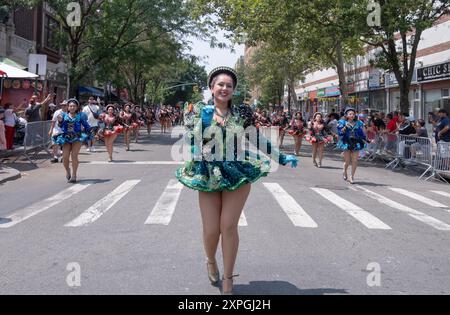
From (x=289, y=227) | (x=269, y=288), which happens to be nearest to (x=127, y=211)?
(x=289, y=227)

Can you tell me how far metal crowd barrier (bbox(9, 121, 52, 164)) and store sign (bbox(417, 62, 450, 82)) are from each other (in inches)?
744

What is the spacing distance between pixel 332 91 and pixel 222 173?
45150 millimetres

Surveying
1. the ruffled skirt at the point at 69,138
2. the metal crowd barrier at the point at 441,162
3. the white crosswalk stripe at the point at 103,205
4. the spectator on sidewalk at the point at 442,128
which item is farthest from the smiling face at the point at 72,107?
the spectator on sidewalk at the point at 442,128

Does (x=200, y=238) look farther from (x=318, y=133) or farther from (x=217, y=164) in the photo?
(x=318, y=133)

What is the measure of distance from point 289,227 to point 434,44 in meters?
24.3

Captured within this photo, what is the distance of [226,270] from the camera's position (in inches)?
193

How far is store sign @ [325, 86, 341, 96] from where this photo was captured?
46.9 m

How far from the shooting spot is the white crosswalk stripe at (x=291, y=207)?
8.41m

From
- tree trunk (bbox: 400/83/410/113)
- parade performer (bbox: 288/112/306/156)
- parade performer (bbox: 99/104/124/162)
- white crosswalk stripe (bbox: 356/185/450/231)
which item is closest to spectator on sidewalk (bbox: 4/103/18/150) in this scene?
parade performer (bbox: 99/104/124/162)

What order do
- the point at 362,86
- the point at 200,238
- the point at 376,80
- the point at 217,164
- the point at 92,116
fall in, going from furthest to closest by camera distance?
the point at 362,86
the point at 376,80
the point at 92,116
the point at 200,238
the point at 217,164

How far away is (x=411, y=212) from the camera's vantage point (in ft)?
32.4

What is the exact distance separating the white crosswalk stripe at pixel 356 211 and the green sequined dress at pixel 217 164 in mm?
3787

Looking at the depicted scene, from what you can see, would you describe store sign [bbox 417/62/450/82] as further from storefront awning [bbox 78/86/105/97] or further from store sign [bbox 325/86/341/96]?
storefront awning [bbox 78/86/105/97]

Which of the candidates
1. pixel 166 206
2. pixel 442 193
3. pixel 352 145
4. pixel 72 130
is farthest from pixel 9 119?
pixel 442 193
